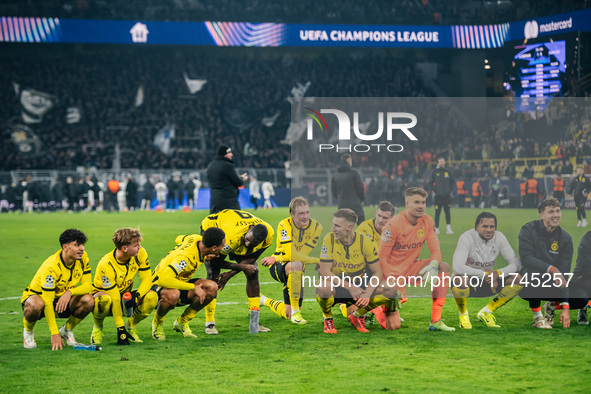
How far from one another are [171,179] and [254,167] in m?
6.77

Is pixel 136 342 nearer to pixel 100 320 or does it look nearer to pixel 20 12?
pixel 100 320

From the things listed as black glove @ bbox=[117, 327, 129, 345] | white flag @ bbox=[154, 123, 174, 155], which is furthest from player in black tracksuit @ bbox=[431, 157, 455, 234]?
white flag @ bbox=[154, 123, 174, 155]

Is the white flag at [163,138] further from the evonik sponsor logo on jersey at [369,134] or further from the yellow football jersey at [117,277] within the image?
the yellow football jersey at [117,277]

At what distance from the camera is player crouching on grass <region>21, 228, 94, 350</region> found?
727cm

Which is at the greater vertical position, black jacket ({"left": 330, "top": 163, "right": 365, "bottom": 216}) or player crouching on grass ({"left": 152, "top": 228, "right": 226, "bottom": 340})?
black jacket ({"left": 330, "top": 163, "right": 365, "bottom": 216})

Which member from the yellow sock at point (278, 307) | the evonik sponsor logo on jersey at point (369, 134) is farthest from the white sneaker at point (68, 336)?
the evonik sponsor logo on jersey at point (369, 134)

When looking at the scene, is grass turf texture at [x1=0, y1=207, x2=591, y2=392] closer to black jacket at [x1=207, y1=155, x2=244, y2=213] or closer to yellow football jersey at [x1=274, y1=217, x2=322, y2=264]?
yellow football jersey at [x1=274, y1=217, x2=322, y2=264]

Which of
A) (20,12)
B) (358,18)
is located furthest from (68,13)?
(358,18)

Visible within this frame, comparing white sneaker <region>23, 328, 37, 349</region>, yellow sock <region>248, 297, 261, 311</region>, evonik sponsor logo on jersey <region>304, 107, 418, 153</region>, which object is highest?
evonik sponsor logo on jersey <region>304, 107, 418, 153</region>

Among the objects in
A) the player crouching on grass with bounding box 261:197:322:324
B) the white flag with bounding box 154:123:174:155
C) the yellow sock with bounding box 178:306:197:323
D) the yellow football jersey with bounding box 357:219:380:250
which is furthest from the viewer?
the white flag with bounding box 154:123:174:155

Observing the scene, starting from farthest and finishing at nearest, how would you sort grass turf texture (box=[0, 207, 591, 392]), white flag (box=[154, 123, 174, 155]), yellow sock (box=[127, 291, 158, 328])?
white flag (box=[154, 123, 174, 155]) → yellow sock (box=[127, 291, 158, 328]) → grass turf texture (box=[0, 207, 591, 392])

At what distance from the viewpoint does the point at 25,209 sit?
1406 inches

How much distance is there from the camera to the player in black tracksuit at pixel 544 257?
27.6 feet

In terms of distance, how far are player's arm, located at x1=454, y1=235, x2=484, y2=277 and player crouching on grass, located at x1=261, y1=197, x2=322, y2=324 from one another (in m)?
1.61
